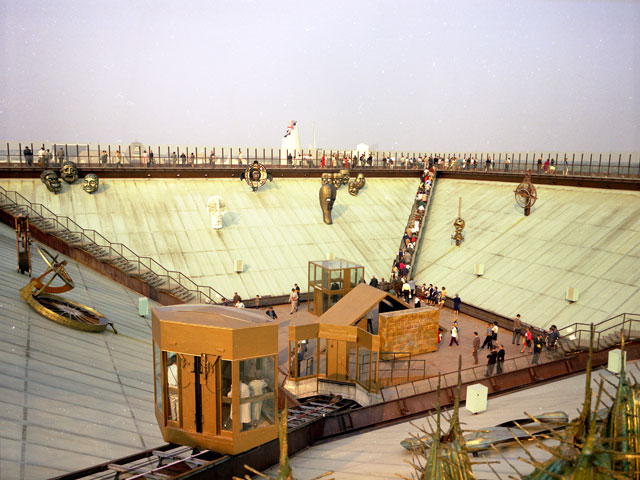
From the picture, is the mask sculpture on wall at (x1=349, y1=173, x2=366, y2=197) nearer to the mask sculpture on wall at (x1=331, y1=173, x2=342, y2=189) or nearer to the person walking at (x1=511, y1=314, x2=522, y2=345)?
the mask sculpture on wall at (x1=331, y1=173, x2=342, y2=189)

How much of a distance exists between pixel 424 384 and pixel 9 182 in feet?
86.8

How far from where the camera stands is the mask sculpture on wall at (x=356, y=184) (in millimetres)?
38938

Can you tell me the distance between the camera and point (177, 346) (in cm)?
873

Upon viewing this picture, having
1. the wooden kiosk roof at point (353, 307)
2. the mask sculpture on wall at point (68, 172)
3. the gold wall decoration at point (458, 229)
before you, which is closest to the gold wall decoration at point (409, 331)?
the wooden kiosk roof at point (353, 307)

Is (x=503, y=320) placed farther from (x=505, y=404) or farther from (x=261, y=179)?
(x=261, y=179)

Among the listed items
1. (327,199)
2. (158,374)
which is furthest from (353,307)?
(327,199)

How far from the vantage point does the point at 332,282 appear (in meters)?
25.9

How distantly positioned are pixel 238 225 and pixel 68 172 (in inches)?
419

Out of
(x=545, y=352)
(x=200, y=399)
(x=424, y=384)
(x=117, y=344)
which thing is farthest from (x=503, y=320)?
(x=200, y=399)

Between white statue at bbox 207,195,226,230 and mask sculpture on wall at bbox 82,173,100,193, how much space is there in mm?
6933

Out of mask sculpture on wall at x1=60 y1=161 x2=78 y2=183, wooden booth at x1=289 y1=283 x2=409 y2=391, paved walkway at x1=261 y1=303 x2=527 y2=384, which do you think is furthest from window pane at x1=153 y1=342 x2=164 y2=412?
mask sculpture on wall at x1=60 y1=161 x2=78 y2=183

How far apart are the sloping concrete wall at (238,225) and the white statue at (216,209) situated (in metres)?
0.56

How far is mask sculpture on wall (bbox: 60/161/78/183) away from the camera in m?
30.5

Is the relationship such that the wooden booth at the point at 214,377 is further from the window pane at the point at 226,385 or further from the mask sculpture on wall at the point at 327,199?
the mask sculpture on wall at the point at 327,199
